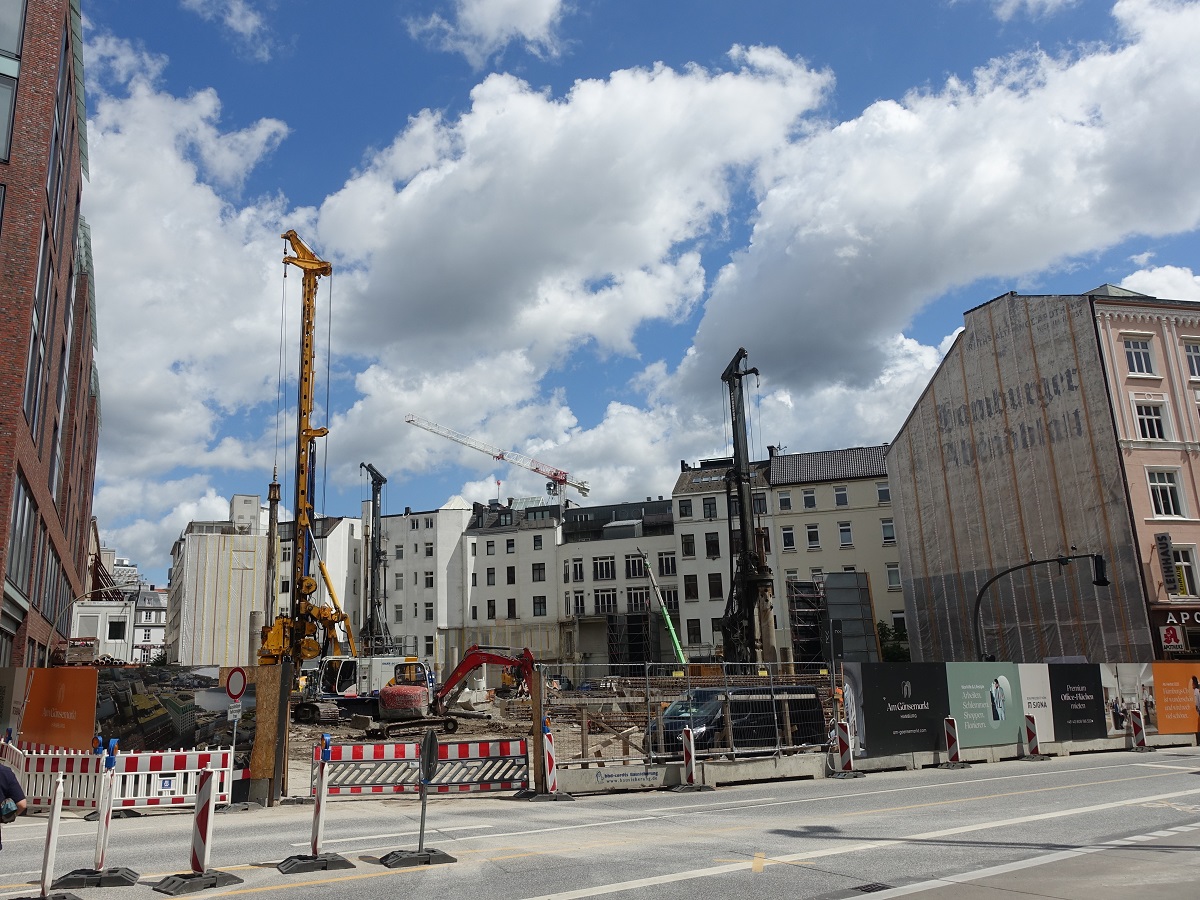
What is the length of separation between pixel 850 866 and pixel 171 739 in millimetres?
14358

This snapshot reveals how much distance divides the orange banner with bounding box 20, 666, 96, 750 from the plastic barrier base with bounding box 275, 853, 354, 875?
1028 cm

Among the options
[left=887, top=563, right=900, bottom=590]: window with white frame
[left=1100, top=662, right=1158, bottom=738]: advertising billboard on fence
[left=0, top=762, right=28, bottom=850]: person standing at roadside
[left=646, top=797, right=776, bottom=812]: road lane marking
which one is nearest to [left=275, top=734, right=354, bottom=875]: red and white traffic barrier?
[left=0, top=762, right=28, bottom=850]: person standing at roadside

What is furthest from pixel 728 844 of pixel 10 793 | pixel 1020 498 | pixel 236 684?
pixel 1020 498

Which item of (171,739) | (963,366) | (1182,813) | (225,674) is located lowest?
(1182,813)

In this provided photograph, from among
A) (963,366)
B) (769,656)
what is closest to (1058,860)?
(769,656)

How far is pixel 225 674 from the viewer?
1983 centimetres

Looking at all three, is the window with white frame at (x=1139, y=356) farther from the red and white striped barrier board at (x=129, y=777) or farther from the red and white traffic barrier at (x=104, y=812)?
the red and white traffic barrier at (x=104, y=812)

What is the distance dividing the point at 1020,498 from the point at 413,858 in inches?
1532

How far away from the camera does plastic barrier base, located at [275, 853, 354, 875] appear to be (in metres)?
9.55

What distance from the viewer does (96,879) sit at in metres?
8.90

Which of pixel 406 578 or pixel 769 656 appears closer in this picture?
pixel 769 656

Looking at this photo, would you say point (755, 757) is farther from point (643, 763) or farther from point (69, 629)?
point (69, 629)

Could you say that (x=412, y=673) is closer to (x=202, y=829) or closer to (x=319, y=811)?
(x=319, y=811)

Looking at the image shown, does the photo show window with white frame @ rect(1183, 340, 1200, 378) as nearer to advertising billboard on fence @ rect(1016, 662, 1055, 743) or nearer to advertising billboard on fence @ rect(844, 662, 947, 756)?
advertising billboard on fence @ rect(1016, 662, 1055, 743)
